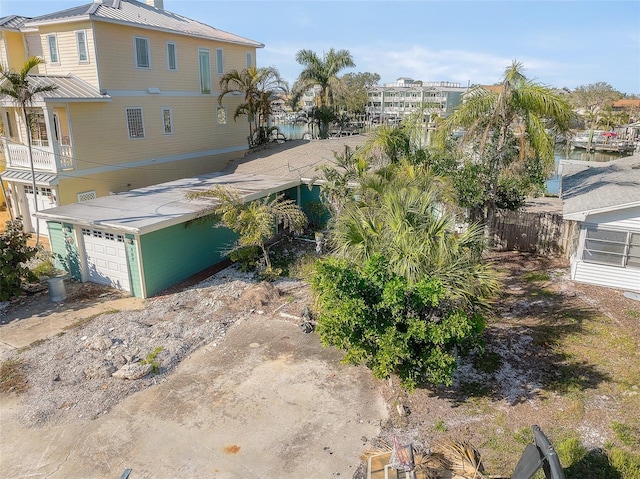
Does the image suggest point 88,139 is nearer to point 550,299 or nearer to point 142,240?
point 142,240

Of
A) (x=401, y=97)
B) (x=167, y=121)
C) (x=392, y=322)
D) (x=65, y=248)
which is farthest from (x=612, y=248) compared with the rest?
(x=401, y=97)

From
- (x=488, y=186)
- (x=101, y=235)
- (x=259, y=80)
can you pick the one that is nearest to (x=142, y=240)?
(x=101, y=235)

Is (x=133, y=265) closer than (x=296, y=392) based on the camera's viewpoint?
No

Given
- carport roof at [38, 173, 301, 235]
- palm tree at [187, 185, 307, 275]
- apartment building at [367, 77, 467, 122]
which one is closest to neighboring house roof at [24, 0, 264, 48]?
carport roof at [38, 173, 301, 235]

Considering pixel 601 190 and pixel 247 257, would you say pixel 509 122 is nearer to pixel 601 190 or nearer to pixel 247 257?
pixel 601 190

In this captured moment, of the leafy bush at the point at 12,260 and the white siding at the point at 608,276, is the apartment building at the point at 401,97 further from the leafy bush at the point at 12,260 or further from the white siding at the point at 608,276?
the leafy bush at the point at 12,260

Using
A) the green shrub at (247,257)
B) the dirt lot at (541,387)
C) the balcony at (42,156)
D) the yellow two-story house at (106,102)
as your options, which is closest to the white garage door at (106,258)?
the green shrub at (247,257)
